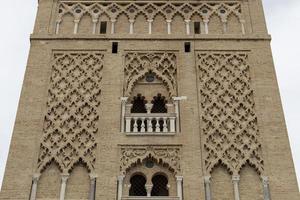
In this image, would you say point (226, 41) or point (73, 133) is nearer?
point (73, 133)

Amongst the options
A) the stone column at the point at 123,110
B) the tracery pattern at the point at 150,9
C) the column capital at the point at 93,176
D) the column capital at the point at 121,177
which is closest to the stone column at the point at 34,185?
the column capital at the point at 93,176

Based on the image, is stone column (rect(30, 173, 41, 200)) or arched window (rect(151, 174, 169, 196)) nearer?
stone column (rect(30, 173, 41, 200))

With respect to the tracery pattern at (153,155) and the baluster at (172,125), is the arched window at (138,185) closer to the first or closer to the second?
Answer: the tracery pattern at (153,155)

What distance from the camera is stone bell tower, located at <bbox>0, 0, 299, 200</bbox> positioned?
10.6m

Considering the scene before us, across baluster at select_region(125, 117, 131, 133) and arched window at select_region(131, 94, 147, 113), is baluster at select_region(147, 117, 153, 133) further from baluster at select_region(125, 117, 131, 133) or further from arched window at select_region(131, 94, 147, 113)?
arched window at select_region(131, 94, 147, 113)

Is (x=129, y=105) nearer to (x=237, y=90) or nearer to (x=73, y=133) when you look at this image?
(x=73, y=133)

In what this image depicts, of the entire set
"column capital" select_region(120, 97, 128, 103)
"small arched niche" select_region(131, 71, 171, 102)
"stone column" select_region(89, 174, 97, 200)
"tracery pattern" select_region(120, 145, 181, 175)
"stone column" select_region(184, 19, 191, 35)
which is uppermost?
"stone column" select_region(184, 19, 191, 35)

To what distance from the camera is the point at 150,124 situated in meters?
11.4

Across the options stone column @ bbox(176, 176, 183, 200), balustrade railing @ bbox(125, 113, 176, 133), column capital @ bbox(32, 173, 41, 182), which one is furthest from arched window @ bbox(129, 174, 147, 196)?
column capital @ bbox(32, 173, 41, 182)

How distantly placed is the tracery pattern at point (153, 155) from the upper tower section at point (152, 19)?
3.04 m

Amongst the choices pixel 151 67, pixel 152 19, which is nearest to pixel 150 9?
pixel 152 19

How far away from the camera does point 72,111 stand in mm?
11562

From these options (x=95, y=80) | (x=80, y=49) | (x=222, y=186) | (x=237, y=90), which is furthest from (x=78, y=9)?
(x=222, y=186)

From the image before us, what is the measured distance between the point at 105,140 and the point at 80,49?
2574mm
